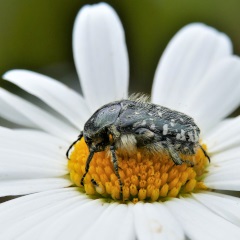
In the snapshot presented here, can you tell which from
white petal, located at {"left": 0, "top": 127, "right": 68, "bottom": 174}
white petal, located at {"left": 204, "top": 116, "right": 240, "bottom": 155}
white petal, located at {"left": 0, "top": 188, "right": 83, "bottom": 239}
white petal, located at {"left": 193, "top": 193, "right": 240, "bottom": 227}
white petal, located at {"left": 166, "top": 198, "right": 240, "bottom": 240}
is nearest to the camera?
white petal, located at {"left": 166, "top": 198, "right": 240, "bottom": 240}

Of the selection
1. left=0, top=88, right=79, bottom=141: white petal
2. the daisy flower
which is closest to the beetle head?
the daisy flower

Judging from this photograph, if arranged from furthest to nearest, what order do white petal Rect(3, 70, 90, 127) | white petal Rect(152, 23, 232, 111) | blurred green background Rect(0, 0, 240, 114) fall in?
blurred green background Rect(0, 0, 240, 114) → white petal Rect(152, 23, 232, 111) → white petal Rect(3, 70, 90, 127)

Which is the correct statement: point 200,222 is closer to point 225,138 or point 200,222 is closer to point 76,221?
point 76,221

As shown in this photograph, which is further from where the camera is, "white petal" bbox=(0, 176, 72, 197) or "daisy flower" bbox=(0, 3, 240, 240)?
"white petal" bbox=(0, 176, 72, 197)

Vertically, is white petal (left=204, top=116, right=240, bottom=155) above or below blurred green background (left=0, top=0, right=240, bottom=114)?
below

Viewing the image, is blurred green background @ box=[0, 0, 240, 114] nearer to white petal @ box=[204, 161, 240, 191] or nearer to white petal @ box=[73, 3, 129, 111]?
white petal @ box=[73, 3, 129, 111]

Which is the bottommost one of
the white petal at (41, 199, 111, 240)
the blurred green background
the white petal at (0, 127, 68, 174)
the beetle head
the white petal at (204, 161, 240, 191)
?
the white petal at (41, 199, 111, 240)
